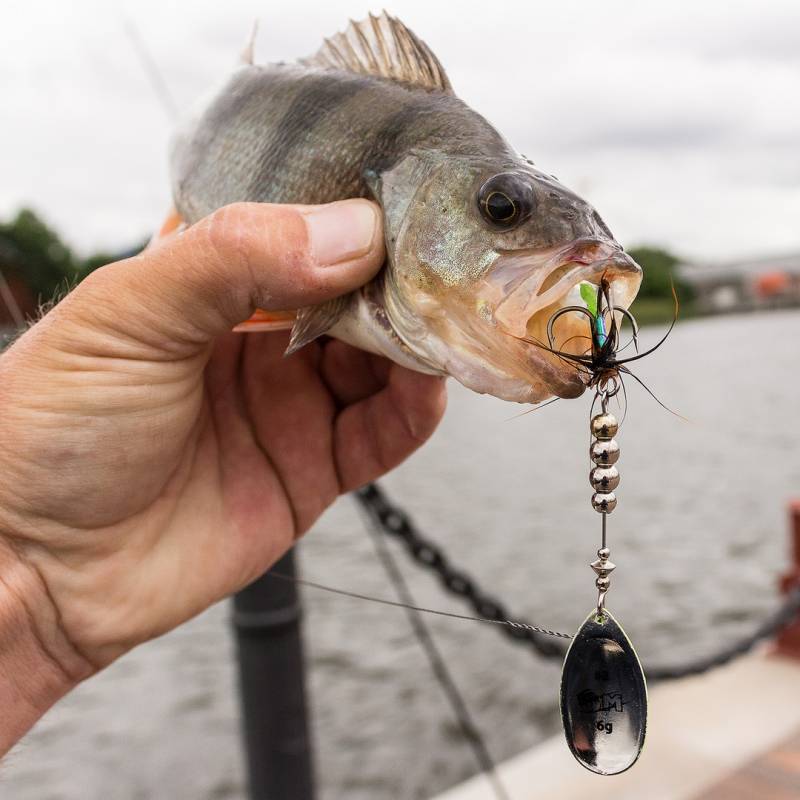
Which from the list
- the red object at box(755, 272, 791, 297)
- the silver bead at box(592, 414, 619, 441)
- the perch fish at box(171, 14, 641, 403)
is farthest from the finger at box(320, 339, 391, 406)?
the red object at box(755, 272, 791, 297)

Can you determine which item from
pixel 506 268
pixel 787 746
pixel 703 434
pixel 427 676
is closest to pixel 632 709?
pixel 506 268

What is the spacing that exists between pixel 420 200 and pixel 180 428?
33.0 inches

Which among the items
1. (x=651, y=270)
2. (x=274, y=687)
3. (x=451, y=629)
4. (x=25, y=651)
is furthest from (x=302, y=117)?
(x=451, y=629)

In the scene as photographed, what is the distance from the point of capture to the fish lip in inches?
49.0

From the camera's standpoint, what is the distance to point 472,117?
1.54 metres

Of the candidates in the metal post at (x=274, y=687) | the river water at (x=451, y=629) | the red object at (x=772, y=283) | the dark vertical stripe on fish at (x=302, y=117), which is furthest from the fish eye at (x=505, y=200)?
the red object at (x=772, y=283)

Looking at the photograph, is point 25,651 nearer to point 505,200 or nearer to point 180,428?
point 180,428

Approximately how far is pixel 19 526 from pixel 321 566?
983cm

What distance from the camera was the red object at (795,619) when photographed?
215 inches

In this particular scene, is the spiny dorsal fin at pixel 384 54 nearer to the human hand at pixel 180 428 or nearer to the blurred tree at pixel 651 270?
the human hand at pixel 180 428

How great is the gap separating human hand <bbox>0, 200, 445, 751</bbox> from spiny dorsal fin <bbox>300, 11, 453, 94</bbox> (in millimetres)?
304

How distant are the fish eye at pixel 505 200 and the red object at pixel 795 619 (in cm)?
487

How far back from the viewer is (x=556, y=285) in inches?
50.4

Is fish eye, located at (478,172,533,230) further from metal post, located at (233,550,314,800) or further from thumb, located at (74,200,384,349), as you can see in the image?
metal post, located at (233,550,314,800)
